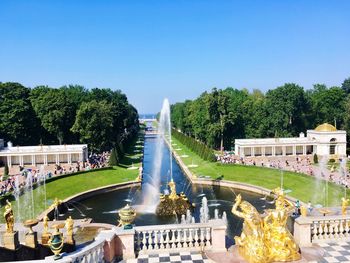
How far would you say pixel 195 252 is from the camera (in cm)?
1456

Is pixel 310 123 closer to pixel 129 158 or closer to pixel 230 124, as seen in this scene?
pixel 230 124

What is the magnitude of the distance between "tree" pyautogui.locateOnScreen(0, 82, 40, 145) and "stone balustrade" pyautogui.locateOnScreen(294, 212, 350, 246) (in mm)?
62968

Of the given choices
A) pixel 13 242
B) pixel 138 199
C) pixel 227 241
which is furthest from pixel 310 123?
pixel 13 242

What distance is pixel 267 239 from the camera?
13227 millimetres

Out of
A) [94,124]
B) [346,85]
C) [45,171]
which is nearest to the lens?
Answer: [45,171]

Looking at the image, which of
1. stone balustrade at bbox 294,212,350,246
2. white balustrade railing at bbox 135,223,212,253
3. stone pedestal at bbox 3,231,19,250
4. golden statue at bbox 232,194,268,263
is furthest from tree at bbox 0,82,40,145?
stone balustrade at bbox 294,212,350,246

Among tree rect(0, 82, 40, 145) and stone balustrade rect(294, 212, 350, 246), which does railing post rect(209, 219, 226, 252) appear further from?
tree rect(0, 82, 40, 145)

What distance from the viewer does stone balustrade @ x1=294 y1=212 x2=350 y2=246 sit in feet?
48.7

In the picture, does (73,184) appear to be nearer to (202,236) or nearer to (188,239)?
(188,239)

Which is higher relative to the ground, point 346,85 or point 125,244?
point 346,85

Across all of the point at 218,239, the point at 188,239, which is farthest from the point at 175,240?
the point at 218,239

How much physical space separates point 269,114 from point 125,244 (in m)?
70.1

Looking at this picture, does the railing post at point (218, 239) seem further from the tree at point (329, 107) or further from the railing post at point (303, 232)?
the tree at point (329, 107)

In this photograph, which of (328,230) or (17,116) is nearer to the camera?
(328,230)
